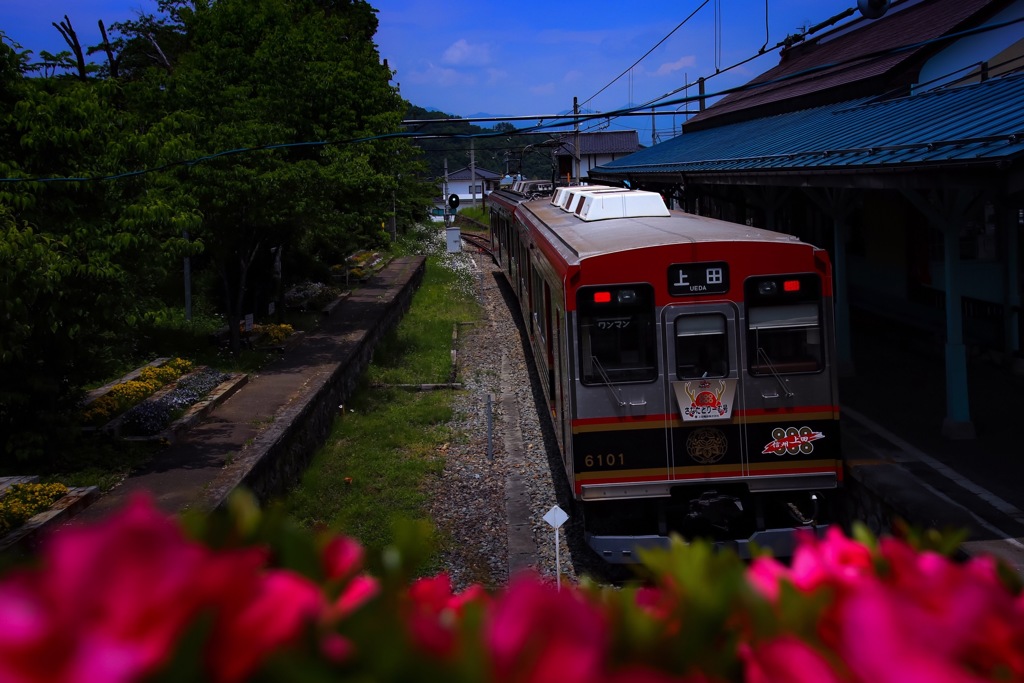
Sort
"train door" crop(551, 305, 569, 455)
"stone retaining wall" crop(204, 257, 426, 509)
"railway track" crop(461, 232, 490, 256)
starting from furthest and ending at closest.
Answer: "railway track" crop(461, 232, 490, 256) < "stone retaining wall" crop(204, 257, 426, 509) < "train door" crop(551, 305, 569, 455)

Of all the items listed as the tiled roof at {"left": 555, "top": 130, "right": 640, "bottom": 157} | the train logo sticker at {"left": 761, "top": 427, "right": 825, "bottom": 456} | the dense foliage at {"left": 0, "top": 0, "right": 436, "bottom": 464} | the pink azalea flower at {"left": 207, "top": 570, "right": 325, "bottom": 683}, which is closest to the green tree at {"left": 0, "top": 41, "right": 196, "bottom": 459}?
the dense foliage at {"left": 0, "top": 0, "right": 436, "bottom": 464}

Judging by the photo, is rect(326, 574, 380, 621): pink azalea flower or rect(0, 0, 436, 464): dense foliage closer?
rect(326, 574, 380, 621): pink azalea flower

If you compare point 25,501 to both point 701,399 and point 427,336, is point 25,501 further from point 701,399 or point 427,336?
point 427,336

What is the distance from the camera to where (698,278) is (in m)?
8.18

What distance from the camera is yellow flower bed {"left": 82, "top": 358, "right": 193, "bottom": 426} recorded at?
12.2 m

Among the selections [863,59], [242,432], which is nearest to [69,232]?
[242,432]

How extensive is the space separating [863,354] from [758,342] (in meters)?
8.52

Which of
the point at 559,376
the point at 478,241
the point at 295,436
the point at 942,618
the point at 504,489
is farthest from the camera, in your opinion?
the point at 478,241

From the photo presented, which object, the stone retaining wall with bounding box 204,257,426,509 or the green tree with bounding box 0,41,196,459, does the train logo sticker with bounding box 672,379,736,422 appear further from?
the green tree with bounding box 0,41,196,459

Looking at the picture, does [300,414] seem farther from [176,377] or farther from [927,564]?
[927,564]

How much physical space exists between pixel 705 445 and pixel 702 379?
0.57 meters

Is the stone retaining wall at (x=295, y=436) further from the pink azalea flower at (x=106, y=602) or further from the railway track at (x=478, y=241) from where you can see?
the railway track at (x=478, y=241)

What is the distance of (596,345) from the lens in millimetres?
8312

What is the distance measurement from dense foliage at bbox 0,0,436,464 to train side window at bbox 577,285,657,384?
4965 millimetres
